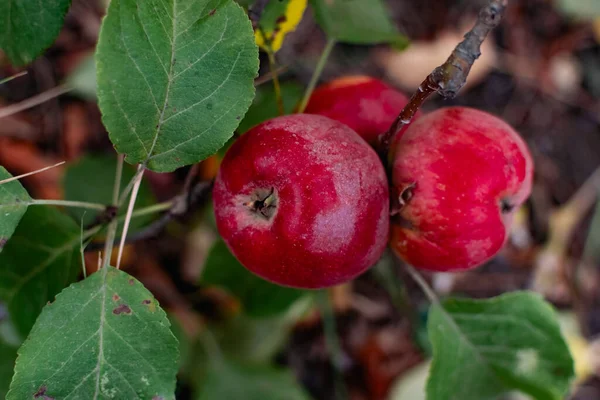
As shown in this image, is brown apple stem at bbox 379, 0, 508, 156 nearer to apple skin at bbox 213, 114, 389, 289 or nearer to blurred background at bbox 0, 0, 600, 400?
apple skin at bbox 213, 114, 389, 289

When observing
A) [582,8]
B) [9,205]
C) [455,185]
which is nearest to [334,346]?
[455,185]

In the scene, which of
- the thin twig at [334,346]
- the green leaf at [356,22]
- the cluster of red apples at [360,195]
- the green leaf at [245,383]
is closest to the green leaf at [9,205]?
the cluster of red apples at [360,195]

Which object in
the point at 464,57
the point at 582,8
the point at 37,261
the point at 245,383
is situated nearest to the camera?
the point at 464,57

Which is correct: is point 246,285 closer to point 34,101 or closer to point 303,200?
point 303,200

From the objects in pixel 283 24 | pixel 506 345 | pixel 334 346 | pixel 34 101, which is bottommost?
pixel 334 346

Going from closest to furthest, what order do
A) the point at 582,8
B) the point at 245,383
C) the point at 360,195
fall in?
1. the point at 360,195
2. the point at 245,383
3. the point at 582,8

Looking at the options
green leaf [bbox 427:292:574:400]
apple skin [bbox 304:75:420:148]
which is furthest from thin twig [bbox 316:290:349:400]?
apple skin [bbox 304:75:420:148]
